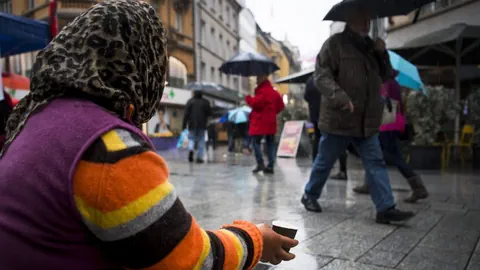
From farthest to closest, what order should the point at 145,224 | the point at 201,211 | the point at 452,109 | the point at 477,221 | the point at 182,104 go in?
the point at 182,104, the point at 452,109, the point at 201,211, the point at 477,221, the point at 145,224

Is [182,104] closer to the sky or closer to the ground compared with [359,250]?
closer to the sky

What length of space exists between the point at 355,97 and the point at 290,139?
8.31m

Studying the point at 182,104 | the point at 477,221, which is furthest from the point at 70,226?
the point at 182,104

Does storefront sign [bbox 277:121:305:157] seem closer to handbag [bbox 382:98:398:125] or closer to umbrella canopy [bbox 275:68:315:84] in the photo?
umbrella canopy [bbox 275:68:315:84]

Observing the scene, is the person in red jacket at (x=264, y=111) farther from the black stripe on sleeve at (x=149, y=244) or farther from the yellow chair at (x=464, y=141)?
the black stripe on sleeve at (x=149, y=244)

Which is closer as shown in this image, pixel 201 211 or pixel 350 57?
pixel 350 57

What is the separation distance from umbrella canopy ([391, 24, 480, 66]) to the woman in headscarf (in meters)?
8.87

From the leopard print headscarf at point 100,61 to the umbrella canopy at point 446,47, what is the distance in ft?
28.8

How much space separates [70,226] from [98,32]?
1.62 ft

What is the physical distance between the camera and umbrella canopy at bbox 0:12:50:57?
511 centimetres

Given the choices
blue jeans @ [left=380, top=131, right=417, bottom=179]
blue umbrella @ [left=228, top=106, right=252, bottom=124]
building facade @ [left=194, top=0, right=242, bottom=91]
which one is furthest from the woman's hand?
building facade @ [left=194, top=0, right=242, bottom=91]

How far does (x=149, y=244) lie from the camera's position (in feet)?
3.26

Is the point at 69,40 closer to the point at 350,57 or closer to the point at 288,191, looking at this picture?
the point at 350,57

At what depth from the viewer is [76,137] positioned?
3.28 feet
